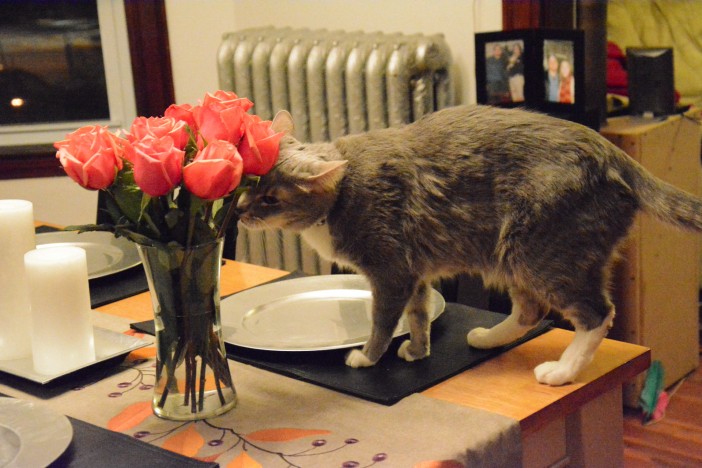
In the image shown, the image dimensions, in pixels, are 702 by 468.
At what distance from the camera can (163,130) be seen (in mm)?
994

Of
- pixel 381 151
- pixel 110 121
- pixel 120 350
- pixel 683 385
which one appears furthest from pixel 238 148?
pixel 110 121

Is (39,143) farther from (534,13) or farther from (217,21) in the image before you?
(534,13)

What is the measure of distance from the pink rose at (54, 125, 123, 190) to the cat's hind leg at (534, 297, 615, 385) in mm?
597

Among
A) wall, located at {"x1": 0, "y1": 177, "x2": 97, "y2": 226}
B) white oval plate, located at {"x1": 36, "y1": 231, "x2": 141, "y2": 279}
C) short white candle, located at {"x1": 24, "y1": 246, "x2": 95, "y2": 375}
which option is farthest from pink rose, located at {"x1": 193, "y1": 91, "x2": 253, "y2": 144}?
wall, located at {"x1": 0, "y1": 177, "x2": 97, "y2": 226}

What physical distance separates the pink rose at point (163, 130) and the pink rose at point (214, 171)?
0.15ft

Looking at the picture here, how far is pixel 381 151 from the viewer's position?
1.21 m

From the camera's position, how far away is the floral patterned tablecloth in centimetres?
94

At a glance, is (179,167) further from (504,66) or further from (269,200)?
(504,66)

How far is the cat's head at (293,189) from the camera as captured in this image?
1.16 metres

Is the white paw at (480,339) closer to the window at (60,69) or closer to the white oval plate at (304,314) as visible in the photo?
the white oval plate at (304,314)

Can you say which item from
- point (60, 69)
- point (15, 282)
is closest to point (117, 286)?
point (15, 282)

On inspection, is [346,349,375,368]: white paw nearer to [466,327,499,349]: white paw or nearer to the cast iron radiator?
[466,327,499,349]: white paw

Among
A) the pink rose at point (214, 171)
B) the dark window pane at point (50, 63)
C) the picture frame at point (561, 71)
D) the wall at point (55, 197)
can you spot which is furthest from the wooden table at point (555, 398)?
the dark window pane at point (50, 63)

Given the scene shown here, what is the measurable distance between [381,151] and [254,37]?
192 centimetres
